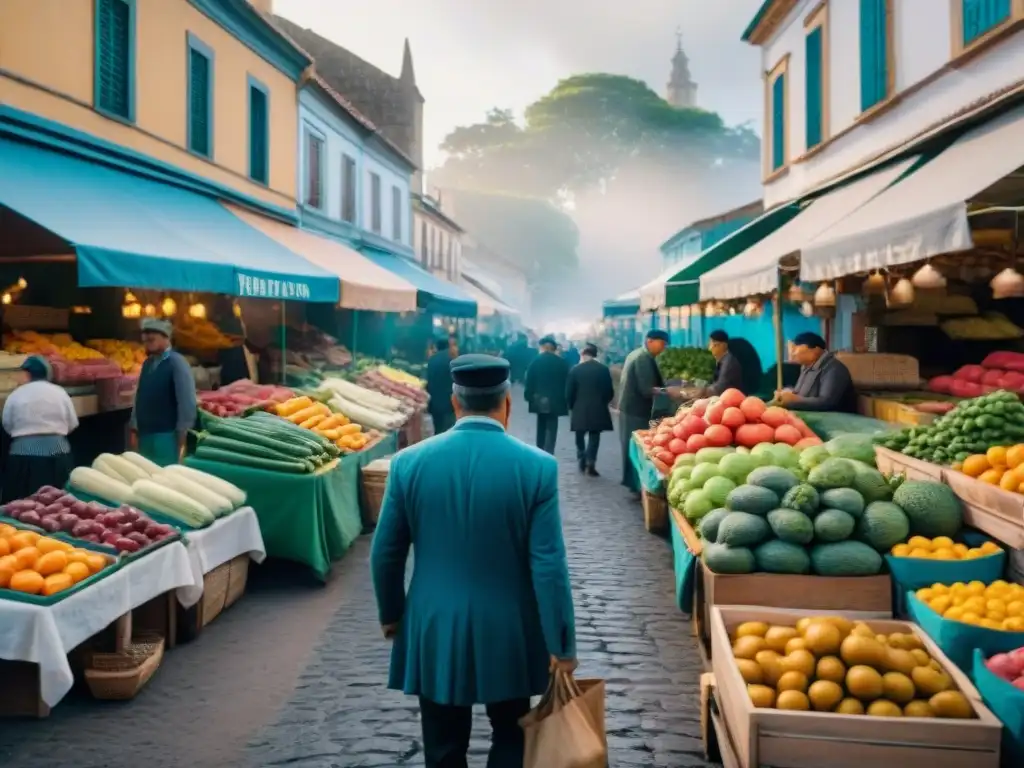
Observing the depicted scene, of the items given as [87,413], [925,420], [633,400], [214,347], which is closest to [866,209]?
[925,420]

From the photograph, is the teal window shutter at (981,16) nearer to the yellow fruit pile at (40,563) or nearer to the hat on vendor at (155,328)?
the hat on vendor at (155,328)

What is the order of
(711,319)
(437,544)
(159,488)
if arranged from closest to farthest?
(437,544), (159,488), (711,319)

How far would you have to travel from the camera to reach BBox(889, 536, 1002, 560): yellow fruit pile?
4980mm

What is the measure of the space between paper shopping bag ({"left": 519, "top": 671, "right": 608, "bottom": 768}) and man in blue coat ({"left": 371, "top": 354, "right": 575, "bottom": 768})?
0.33ft

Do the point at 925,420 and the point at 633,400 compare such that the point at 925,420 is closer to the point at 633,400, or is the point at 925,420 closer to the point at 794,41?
the point at 633,400

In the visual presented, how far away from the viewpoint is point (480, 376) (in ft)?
11.2

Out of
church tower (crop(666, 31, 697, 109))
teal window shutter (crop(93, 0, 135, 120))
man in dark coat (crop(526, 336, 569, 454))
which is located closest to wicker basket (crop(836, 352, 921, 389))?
man in dark coat (crop(526, 336, 569, 454))

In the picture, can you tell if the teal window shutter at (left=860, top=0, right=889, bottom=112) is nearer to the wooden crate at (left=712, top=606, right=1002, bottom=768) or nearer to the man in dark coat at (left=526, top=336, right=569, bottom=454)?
the man in dark coat at (left=526, top=336, right=569, bottom=454)

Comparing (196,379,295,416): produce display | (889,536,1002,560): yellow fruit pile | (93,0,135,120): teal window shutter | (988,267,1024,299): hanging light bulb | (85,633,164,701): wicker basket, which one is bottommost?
(85,633,164,701): wicker basket

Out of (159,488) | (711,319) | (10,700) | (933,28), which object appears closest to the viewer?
(10,700)

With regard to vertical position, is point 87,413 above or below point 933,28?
below

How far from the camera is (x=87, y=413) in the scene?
10.4 meters

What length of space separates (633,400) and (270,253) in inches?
218

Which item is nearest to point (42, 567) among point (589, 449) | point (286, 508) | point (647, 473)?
point (286, 508)
